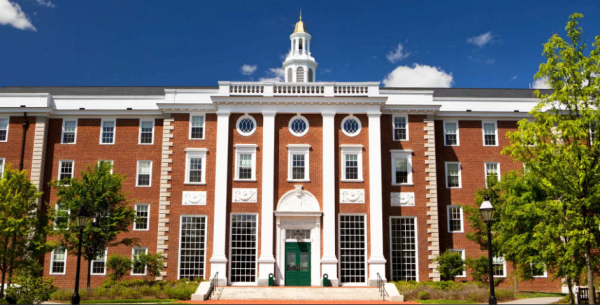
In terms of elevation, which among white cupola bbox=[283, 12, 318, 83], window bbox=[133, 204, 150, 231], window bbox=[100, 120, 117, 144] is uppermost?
white cupola bbox=[283, 12, 318, 83]

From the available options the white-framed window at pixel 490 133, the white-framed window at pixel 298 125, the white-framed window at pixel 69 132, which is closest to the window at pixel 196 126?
the white-framed window at pixel 298 125

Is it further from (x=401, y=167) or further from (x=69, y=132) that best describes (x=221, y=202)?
(x=69, y=132)

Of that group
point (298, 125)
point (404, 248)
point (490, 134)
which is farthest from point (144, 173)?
point (490, 134)

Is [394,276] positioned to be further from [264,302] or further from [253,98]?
[253,98]

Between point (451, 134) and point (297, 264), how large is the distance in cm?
1374

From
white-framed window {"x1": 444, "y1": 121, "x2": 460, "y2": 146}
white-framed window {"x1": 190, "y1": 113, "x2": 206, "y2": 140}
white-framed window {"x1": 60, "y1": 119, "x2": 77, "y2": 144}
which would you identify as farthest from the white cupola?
white-framed window {"x1": 60, "y1": 119, "x2": 77, "y2": 144}

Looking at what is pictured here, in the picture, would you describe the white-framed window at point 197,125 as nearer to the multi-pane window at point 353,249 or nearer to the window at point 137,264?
the window at point 137,264

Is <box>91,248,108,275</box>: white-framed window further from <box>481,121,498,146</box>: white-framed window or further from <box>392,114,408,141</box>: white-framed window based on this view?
<box>481,121,498,146</box>: white-framed window

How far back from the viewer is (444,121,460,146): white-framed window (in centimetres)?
3656

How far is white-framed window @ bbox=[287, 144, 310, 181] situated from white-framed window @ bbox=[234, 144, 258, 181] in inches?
87.9

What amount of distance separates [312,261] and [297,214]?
2.91 metres

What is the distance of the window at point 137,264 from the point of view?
1255 inches

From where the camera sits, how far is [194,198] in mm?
33750

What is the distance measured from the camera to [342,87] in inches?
1369
